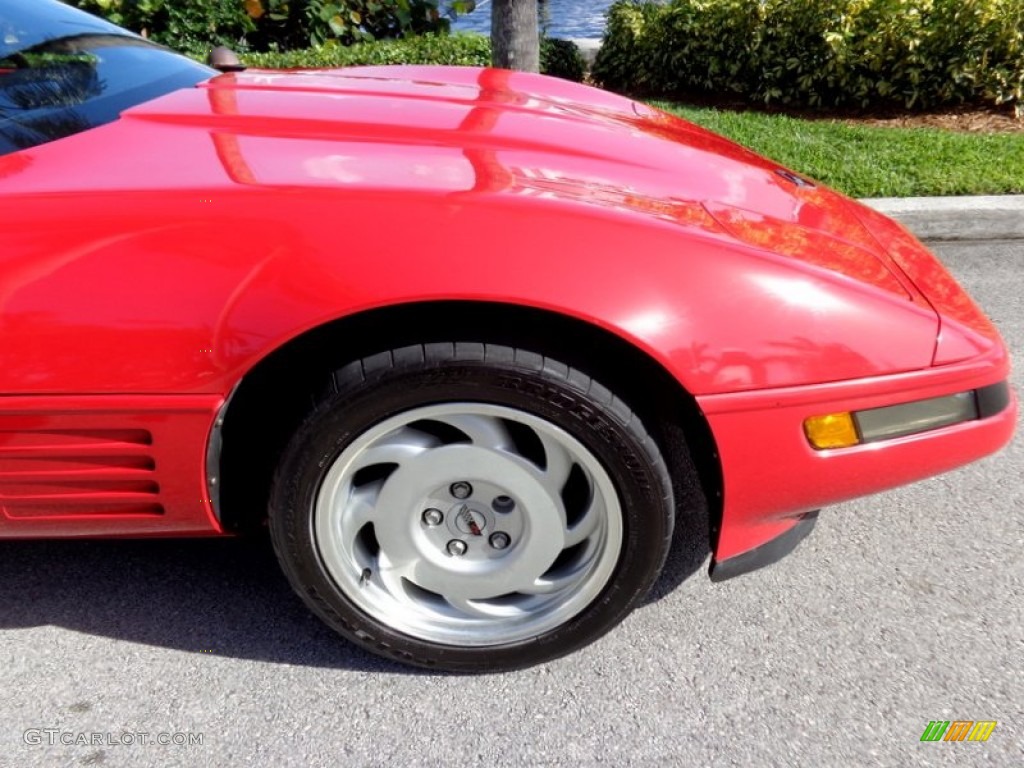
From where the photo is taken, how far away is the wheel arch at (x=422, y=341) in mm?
1720

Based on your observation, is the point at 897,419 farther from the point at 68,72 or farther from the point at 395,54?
the point at 395,54

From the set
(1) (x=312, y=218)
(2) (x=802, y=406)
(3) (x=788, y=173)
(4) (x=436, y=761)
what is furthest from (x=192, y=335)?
(3) (x=788, y=173)

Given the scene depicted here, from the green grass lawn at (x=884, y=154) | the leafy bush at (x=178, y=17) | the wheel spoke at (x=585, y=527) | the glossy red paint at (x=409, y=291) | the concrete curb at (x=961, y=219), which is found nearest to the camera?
the glossy red paint at (x=409, y=291)

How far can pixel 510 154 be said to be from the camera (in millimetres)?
2023

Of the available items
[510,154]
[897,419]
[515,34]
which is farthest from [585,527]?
[515,34]

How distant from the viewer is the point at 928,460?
1848 mm

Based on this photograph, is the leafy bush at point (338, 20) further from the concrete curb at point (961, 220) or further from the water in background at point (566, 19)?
the concrete curb at point (961, 220)

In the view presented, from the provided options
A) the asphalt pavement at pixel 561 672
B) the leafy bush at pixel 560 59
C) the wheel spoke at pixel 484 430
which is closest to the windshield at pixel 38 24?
the asphalt pavement at pixel 561 672

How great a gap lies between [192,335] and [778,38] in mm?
6431

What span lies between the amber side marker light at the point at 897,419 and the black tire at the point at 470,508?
1.05ft

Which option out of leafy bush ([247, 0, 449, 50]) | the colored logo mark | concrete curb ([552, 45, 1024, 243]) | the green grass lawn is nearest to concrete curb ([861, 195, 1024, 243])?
concrete curb ([552, 45, 1024, 243])

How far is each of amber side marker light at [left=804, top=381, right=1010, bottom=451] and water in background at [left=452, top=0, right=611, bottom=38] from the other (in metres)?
9.06

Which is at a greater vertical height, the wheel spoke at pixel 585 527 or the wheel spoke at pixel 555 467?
the wheel spoke at pixel 555 467
